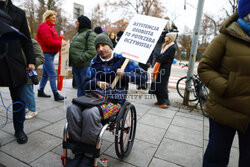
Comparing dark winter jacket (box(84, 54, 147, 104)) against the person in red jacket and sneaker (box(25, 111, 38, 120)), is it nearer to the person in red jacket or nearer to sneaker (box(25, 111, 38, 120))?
sneaker (box(25, 111, 38, 120))

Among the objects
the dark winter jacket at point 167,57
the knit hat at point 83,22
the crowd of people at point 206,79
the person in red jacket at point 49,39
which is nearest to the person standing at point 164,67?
the dark winter jacket at point 167,57

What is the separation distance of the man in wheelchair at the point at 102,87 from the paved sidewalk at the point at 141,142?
672 mm

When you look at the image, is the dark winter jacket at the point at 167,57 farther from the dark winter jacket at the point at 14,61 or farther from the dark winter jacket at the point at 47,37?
the dark winter jacket at the point at 14,61

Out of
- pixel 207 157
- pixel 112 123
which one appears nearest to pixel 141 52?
pixel 112 123

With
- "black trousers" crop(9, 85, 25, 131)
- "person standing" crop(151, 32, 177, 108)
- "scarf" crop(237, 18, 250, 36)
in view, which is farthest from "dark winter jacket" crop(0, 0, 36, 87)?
"person standing" crop(151, 32, 177, 108)

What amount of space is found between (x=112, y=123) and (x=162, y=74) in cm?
265

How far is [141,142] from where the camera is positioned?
2713 millimetres

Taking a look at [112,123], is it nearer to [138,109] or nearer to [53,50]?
[138,109]

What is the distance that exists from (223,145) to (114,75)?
140 centimetres

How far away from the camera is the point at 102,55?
7.42 ft

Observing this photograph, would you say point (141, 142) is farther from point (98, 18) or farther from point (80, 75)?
point (98, 18)

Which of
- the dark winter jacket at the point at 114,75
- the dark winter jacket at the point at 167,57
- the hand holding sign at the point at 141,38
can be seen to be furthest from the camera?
the dark winter jacket at the point at 167,57

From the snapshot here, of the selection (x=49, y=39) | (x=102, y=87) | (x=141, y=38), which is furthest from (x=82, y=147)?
(x=49, y=39)

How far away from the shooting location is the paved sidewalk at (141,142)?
219cm
